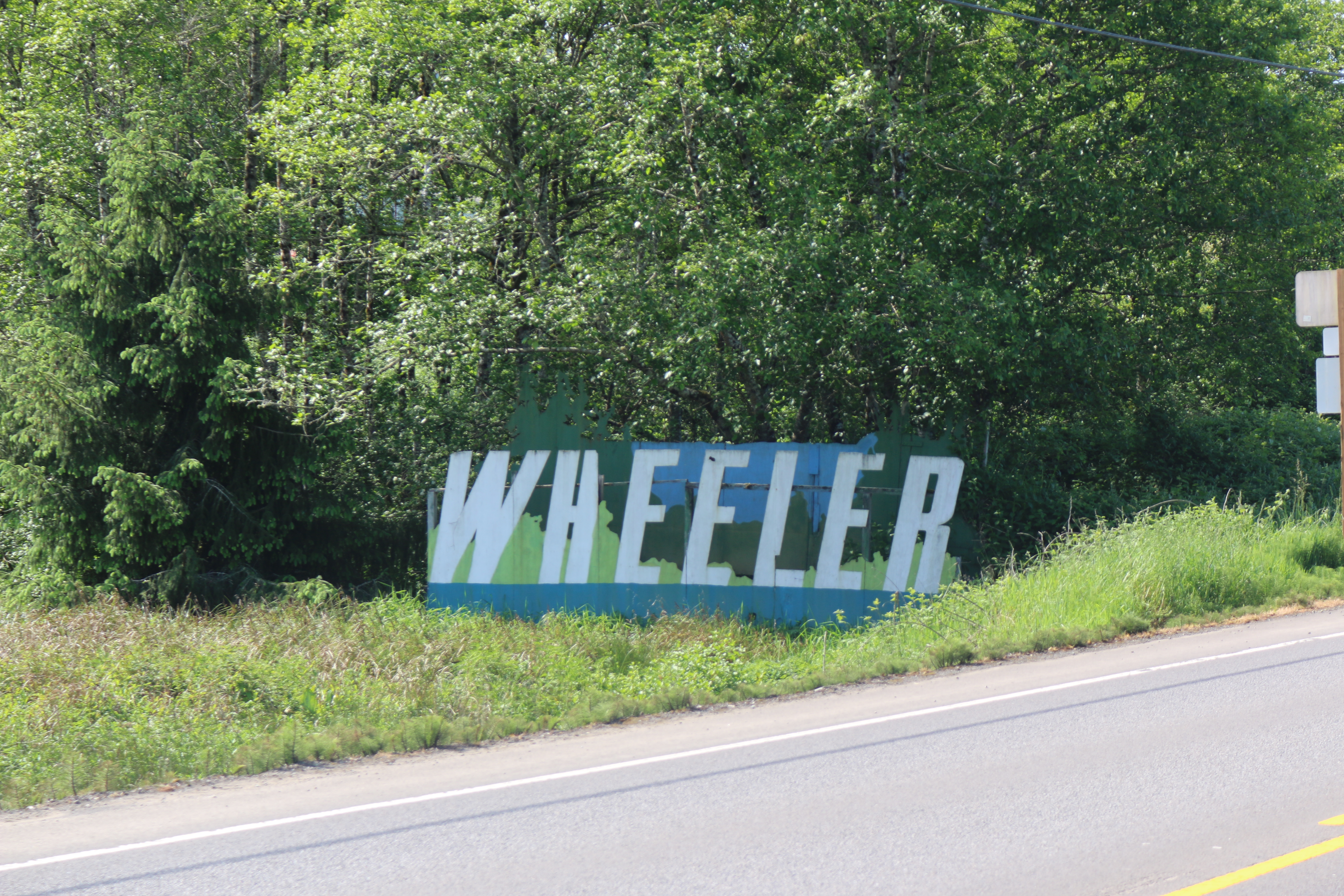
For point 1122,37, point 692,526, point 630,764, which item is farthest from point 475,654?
point 1122,37

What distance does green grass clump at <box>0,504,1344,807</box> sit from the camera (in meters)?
8.27

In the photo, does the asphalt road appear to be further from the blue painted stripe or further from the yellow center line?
the blue painted stripe

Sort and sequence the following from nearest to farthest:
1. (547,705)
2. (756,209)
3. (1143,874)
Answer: (1143,874) < (547,705) < (756,209)

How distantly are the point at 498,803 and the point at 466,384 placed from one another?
1160 cm

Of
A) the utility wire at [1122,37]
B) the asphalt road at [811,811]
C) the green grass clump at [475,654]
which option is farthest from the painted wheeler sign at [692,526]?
the utility wire at [1122,37]

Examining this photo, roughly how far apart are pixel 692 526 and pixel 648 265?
3778 millimetres

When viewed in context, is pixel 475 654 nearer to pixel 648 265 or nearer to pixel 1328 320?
pixel 648 265

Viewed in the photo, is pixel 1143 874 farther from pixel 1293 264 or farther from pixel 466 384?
pixel 1293 264

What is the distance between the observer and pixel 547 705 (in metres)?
9.56

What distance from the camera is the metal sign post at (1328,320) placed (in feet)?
50.4

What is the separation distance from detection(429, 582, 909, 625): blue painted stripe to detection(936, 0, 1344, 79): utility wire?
774 cm

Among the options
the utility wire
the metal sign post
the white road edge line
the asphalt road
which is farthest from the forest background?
the asphalt road

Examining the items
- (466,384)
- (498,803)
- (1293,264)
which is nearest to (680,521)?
(466,384)

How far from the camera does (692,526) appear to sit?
14.8m
